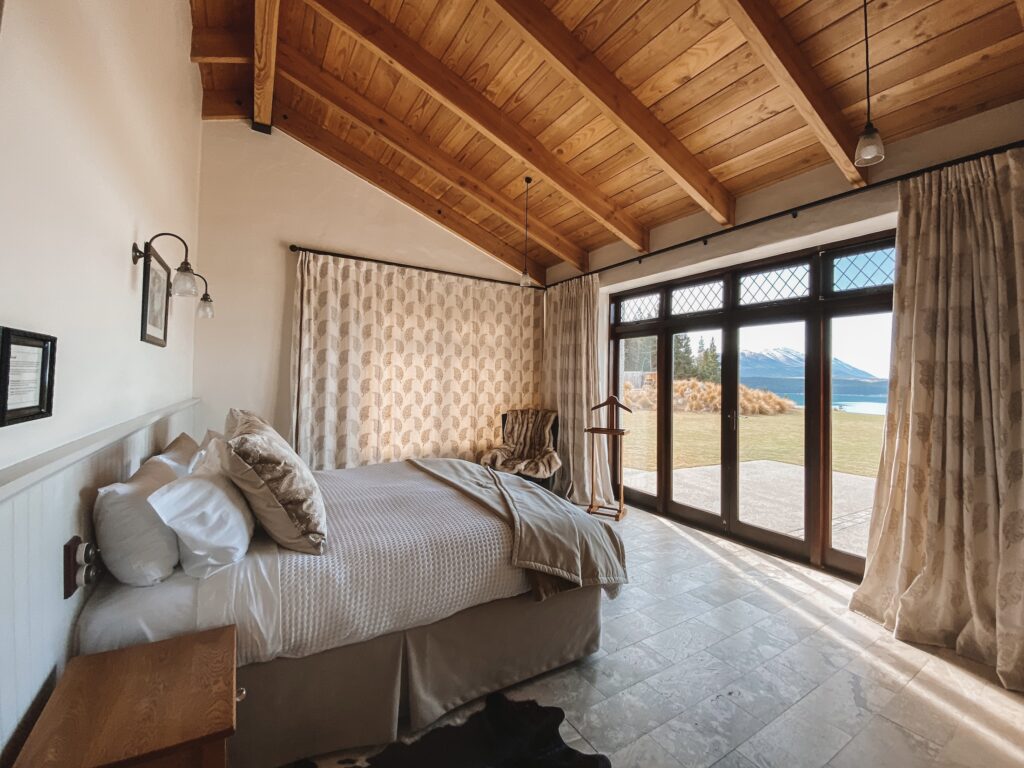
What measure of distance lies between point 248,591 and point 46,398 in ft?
2.38

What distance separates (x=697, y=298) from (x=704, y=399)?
A: 0.89 meters

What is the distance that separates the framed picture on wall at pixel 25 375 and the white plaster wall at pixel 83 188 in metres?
0.04

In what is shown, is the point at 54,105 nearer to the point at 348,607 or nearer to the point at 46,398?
the point at 46,398

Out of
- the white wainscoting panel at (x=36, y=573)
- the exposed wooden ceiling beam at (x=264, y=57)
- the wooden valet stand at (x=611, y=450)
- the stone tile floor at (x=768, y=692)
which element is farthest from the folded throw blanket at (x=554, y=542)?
the exposed wooden ceiling beam at (x=264, y=57)

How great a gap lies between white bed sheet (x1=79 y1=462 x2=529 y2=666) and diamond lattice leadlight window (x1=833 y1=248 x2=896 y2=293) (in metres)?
2.75

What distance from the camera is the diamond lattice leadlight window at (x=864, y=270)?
8.84ft

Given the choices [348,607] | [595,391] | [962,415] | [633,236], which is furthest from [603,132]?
[348,607]

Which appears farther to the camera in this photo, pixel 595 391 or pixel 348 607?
pixel 595 391

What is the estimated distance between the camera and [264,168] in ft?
12.4

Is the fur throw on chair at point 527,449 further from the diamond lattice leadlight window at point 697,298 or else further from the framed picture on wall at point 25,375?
the framed picture on wall at point 25,375

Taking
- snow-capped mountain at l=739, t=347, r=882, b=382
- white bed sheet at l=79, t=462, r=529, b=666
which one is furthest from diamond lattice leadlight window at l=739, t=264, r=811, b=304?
white bed sheet at l=79, t=462, r=529, b=666

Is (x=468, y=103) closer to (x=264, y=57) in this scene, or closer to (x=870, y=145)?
(x=264, y=57)

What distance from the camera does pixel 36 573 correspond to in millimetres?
954

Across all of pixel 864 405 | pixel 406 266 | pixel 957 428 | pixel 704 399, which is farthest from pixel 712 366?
pixel 406 266
